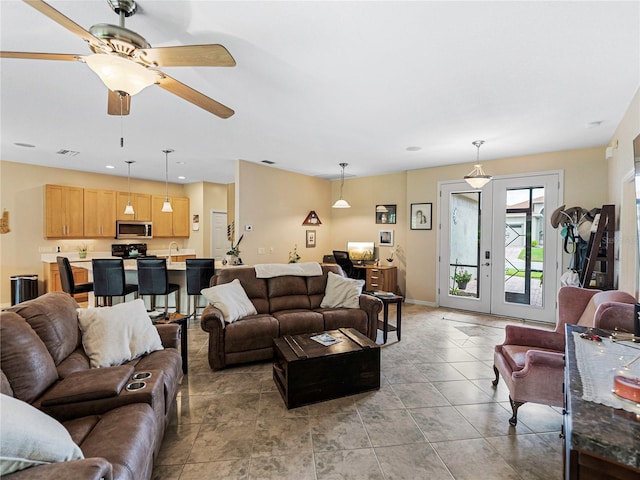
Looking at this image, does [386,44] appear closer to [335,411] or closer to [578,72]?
[578,72]

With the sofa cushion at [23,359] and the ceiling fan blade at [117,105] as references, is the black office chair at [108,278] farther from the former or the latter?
the sofa cushion at [23,359]

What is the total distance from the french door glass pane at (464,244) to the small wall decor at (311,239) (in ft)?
10.1

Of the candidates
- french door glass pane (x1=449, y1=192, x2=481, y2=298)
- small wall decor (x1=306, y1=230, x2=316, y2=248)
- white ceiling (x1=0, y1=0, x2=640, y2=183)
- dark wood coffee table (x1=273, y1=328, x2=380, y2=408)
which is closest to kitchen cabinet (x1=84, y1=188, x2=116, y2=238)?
white ceiling (x1=0, y1=0, x2=640, y2=183)

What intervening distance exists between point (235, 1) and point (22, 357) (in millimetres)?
2253

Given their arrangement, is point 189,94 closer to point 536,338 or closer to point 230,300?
point 230,300

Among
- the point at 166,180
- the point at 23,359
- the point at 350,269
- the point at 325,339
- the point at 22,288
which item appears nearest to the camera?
the point at 23,359

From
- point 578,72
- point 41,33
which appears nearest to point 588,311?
point 578,72

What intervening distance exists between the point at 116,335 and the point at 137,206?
6.00 meters

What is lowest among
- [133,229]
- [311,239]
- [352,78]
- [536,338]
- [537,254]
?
[536,338]

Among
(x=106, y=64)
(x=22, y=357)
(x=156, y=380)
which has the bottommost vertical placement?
(x=156, y=380)

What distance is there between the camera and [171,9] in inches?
71.6

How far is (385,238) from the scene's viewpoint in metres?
6.86

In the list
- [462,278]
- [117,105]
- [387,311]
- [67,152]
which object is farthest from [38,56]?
[462,278]

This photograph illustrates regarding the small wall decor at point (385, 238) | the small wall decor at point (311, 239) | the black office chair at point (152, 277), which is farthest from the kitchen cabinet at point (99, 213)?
the small wall decor at point (385, 238)
